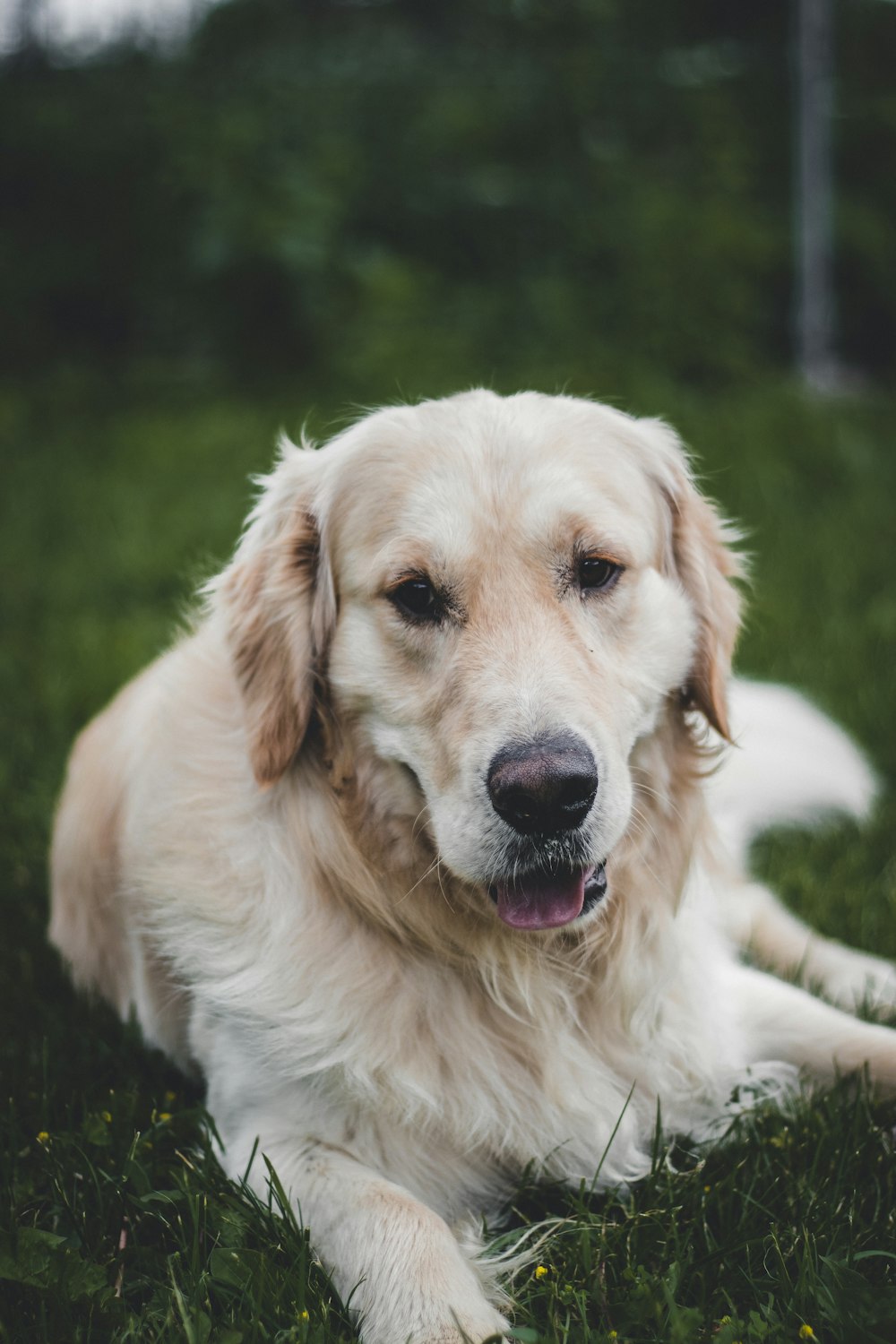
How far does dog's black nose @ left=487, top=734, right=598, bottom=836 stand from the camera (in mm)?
1861

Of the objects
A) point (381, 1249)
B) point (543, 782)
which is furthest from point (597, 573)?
point (381, 1249)

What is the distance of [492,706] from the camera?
6.32ft

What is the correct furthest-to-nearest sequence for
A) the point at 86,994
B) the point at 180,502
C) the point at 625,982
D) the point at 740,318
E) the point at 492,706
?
the point at 740,318
the point at 180,502
the point at 86,994
the point at 625,982
the point at 492,706

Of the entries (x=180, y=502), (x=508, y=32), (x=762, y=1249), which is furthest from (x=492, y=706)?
(x=508, y=32)

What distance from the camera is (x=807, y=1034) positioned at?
243 cm

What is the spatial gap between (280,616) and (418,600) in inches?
11.7

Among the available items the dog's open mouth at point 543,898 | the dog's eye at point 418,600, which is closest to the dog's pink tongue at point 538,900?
the dog's open mouth at point 543,898

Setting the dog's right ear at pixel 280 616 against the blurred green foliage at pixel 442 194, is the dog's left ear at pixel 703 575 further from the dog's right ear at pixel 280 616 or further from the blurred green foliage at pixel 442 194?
the blurred green foliage at pixel 442 194

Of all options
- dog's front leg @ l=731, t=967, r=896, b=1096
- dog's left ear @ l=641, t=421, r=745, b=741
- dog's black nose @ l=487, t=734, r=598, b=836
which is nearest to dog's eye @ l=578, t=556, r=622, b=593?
dog's left ear @ l=641, t=421, r=745, b=741

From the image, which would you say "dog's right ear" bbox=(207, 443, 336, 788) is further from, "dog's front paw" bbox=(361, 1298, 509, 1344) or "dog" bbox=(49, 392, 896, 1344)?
"dog's front paw" bbox=(361, 1298, 509, 1344)

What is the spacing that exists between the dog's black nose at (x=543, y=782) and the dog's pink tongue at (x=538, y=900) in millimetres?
150

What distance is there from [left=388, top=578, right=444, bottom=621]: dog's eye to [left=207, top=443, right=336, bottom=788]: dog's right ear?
182mm

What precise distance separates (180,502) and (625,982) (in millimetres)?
4425

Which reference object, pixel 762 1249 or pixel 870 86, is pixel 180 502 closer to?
pixel 762 1249
